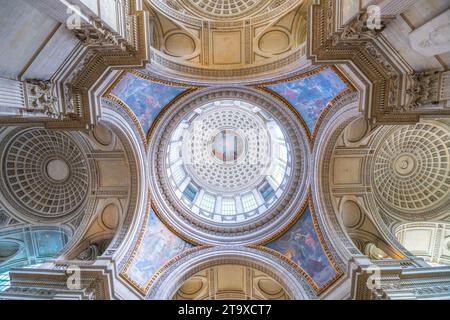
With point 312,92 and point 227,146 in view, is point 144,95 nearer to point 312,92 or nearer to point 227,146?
point 312,92

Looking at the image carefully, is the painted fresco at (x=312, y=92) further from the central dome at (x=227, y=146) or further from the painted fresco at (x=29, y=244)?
the painted fresco at (x=29, y=244)

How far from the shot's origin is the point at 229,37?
14.6m

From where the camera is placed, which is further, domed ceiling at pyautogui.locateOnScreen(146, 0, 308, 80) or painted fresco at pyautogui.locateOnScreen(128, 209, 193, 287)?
painted fresco at pyautogui.locateOnScreen(128, 209, 193, 287)

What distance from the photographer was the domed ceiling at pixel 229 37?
45.6 ft

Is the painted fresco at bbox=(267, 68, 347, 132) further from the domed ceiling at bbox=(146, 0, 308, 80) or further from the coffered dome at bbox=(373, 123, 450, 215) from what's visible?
the coffered dome at bbox=(373, 123, 450, 215)

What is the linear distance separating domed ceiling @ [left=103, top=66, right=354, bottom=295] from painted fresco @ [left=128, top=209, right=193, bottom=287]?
0.05 metres

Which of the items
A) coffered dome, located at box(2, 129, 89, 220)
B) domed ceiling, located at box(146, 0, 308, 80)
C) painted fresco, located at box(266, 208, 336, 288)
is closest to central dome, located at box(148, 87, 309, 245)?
painted fresco, located at box(266, 208, 336, 288)

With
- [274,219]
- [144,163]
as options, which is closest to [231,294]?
[274,219]

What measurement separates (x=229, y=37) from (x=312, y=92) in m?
5.60

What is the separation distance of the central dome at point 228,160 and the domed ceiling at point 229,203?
17 centimetres

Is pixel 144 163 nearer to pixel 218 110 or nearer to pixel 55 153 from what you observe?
pixel 55 153

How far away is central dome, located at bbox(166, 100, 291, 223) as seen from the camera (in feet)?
66.8

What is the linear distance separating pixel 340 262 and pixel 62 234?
16.8m
